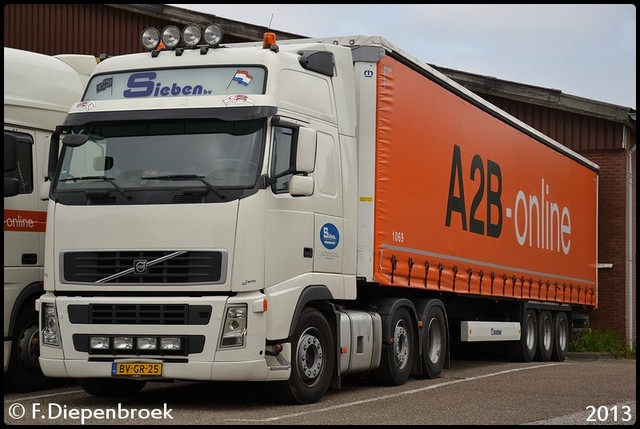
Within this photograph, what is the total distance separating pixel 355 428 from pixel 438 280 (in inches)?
240

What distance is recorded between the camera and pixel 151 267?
1078 centimetres

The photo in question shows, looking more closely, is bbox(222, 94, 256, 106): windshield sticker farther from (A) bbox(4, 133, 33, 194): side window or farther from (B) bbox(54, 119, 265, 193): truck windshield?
(A) bbox(4, 133, 33, 194): side window

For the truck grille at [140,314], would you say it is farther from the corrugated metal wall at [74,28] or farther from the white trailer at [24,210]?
the corrugated metal wall at [74,28]

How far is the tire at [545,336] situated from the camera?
20547 mm

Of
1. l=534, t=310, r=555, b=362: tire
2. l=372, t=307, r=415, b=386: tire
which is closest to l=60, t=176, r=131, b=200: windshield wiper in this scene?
l=372, t=307, r=415, b=386: tire

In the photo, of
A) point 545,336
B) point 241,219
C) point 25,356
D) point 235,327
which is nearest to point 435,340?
point 235,327

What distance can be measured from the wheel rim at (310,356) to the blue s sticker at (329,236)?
983 mm

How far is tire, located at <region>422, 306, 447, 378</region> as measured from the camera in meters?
14.5

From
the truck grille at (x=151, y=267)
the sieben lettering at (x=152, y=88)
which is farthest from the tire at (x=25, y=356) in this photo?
the sieben lettering at (x=152, y=88)

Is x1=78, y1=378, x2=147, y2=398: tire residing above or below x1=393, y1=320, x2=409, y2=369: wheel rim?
below

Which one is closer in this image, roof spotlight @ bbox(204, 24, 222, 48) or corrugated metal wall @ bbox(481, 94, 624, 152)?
roof spotlight @ bbox(204, 24, 222, 48)

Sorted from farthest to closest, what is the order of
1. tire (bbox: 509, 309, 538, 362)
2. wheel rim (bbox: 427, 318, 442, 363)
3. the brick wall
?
the brick wall < tire (bbox: 509, 309, 538, 362) < wheel rim (bbox: 427, 318, 442, 363)

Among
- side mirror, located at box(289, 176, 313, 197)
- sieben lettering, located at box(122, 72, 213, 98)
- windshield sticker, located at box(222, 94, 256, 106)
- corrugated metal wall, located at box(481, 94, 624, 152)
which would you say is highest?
corrugated metal wall, located at box(481, 94, 624, 152)

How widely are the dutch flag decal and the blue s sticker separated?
5.85 feet
